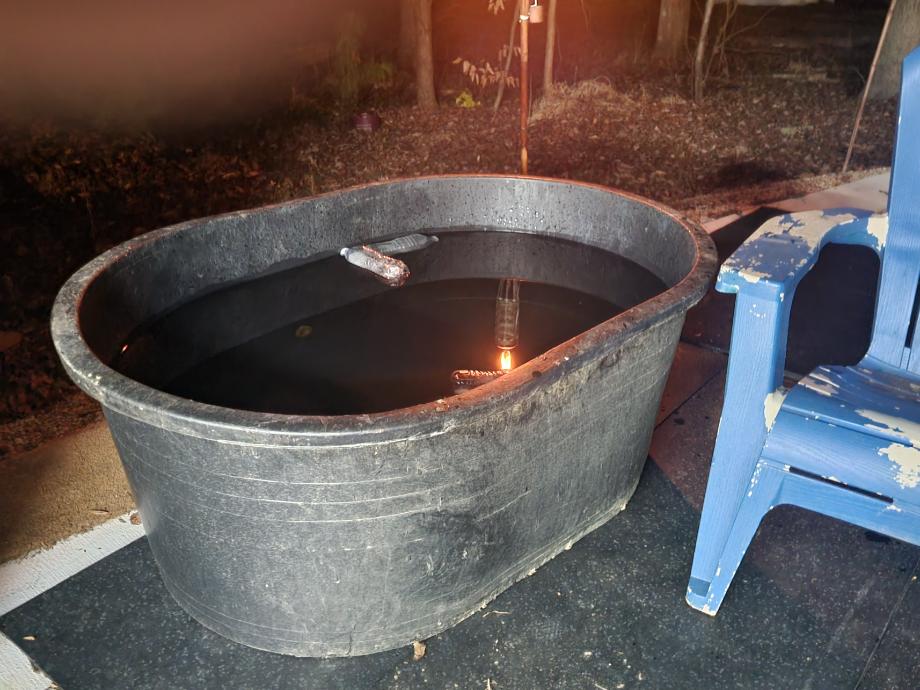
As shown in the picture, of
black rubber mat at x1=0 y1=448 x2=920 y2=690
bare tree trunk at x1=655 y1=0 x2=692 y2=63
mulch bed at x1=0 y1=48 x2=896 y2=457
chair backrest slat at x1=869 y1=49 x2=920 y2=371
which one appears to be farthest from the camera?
bare tree trunk at x1=655 y1=0 x2=692 y2=63

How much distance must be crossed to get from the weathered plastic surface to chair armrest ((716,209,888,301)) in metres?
0.18

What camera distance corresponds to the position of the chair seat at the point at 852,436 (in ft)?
4.85

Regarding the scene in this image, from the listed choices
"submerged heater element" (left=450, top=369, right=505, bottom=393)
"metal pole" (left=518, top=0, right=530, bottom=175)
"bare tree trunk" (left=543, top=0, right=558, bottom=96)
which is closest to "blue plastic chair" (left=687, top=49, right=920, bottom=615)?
"submerged heater element" (left=450, top=369, right=505, bottom=393)

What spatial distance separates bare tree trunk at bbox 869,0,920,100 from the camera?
612 centimetres

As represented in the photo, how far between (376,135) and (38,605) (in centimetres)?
417

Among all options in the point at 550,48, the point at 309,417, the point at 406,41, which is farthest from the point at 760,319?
A: the point at 406,41

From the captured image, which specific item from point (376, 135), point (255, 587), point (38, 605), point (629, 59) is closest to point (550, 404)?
point (255, 587)

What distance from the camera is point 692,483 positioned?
237cm

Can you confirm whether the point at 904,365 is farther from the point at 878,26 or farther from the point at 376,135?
the point at 878,26

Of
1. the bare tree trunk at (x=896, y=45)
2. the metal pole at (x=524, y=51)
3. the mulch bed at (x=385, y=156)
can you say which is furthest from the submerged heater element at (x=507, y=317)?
the bare tree trunk at (x=896, y=45)

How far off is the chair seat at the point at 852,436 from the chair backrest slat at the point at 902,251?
19 centimetres

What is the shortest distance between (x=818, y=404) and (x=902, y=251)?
0.57m

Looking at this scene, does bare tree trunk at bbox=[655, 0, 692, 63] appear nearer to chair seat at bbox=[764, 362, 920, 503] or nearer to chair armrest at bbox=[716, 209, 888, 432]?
chair armrest at bbox=[716, 209, 888, 432]

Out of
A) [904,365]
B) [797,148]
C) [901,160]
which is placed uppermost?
[901,160]
